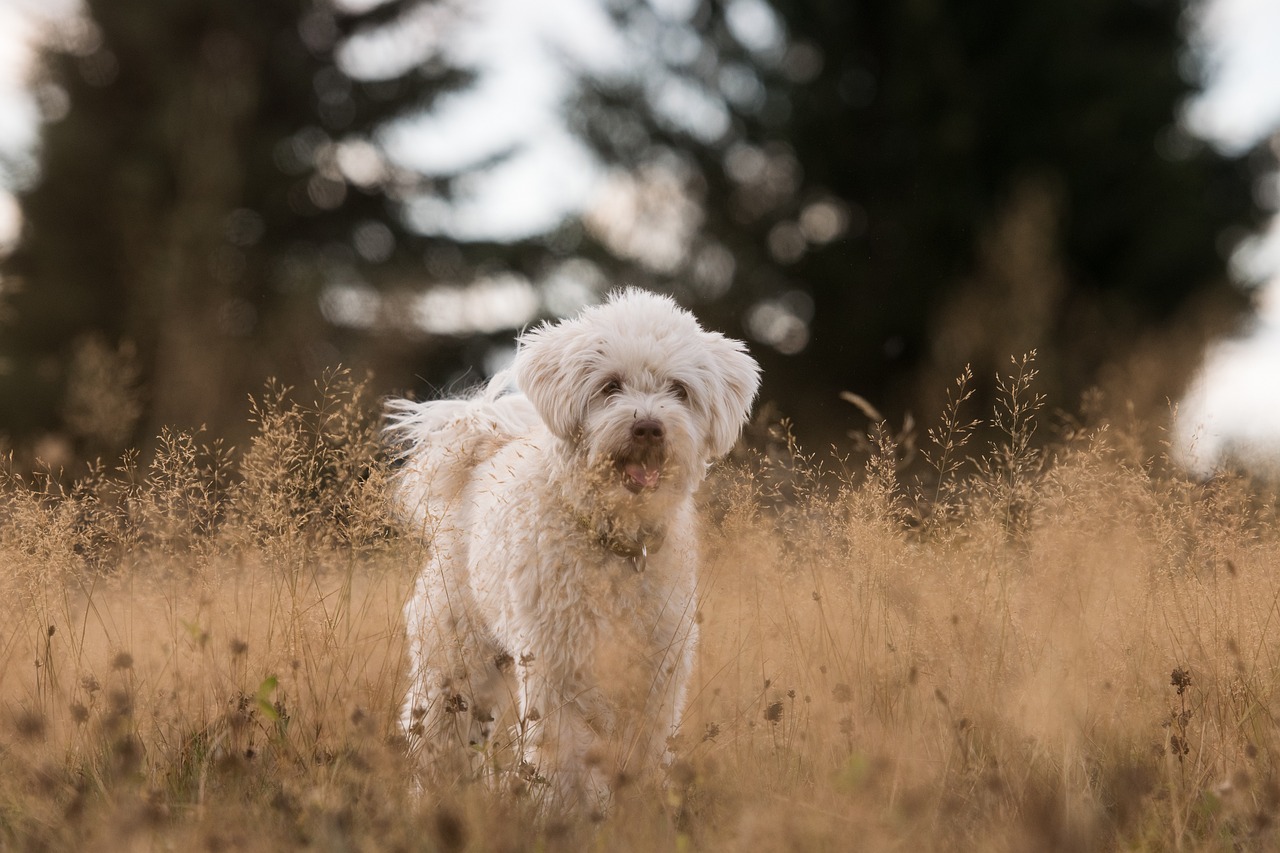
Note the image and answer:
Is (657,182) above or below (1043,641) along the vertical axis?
above

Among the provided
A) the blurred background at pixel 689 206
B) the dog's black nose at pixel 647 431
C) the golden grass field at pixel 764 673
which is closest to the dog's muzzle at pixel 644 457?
the dog's black nose at pixel 647 431

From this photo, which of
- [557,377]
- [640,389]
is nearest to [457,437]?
[557,377]

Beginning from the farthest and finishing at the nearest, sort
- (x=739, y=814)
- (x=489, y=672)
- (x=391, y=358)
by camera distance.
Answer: (x=391, y=358) → (x=489, y=672) → (x=739, y=814)

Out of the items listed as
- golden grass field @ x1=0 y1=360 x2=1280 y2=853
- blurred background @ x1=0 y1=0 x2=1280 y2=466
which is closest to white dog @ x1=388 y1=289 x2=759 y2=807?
golden grass field @ x1=0 y1=360 x2=1280 y2=853

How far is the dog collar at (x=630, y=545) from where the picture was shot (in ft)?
12.8

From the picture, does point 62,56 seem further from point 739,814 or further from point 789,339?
point 739,814

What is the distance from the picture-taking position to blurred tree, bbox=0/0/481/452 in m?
15.0

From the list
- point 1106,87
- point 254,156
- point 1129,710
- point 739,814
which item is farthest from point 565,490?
point 254,156

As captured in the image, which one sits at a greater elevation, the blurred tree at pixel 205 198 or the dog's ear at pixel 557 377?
the blurred tree at pixel 205 198

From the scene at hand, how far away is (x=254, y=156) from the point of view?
16.8m

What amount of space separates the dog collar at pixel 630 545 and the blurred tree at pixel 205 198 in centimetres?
1093

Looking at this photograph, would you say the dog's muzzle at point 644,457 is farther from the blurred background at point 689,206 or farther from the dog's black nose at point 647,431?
the blurred background at point 689,206

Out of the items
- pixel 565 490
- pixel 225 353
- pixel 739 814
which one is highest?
pixel 225 353

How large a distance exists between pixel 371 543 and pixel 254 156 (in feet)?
48.2
